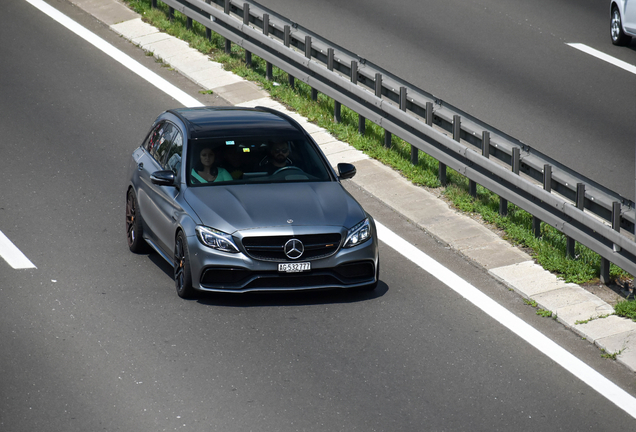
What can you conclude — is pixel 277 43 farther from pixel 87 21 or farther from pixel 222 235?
pixel 222 235

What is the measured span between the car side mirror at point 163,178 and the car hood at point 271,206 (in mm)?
242

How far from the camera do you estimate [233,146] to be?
10.3 metres

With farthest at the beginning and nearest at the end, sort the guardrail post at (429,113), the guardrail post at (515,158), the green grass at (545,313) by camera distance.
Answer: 1. the guardrail post at (429,113)
2. the guardrail post at (515,158)
3. the green grass at (545,313)

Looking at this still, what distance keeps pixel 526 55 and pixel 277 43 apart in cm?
478

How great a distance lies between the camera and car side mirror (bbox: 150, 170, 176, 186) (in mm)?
10000

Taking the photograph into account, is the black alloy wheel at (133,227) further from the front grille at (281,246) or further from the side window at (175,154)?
the front grille at (281,246)

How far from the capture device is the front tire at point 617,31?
61.0ft

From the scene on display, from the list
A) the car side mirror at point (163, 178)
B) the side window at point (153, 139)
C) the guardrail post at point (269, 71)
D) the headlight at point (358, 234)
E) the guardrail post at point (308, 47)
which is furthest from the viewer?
the guardrail post at point (269, 71)

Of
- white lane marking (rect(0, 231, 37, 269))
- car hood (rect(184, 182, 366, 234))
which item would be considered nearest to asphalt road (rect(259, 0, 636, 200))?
car hood (rect(184, 182, 366, 234))

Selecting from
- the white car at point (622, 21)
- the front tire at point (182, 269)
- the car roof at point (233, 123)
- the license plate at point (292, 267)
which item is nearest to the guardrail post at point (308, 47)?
the car roof at point (233, 123)

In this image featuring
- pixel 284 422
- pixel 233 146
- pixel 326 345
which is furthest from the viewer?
pixel 233 146

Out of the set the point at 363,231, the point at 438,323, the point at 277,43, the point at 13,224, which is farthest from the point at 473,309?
the point at 277,43

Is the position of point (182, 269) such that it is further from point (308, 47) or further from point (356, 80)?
point (308, 47)

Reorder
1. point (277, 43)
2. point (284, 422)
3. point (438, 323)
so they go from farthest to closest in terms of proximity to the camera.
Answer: point (277, 43), point (438, 323), point (284, 422)
